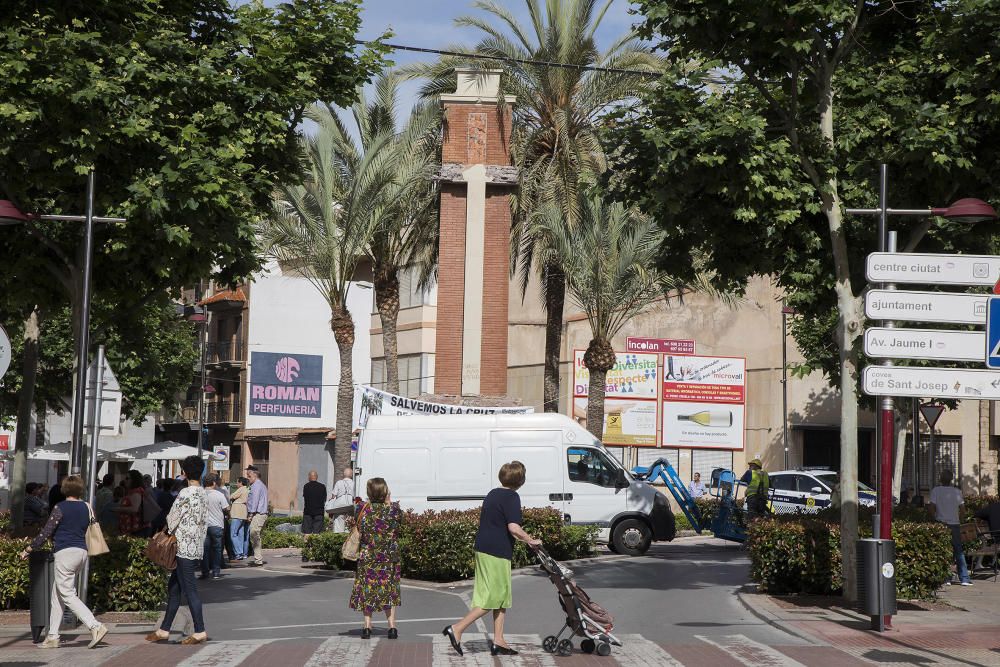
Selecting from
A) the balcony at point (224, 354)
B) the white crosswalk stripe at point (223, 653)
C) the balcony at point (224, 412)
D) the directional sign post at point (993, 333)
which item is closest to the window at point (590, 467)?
the white crosswalk stripe at point (223, 653)

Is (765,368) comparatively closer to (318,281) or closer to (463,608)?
(318,281)

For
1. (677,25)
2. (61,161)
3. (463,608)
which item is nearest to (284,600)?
(463,608)

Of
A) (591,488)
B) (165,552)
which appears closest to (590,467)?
(591,488)

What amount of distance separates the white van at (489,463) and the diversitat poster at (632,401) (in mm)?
21660

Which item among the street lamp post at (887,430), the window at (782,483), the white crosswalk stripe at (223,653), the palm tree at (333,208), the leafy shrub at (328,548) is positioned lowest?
the leafy shrub at (328,548)

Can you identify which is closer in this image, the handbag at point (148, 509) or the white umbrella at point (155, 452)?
the handbag at point (148, 509)

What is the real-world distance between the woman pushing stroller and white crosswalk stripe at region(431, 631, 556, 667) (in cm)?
14

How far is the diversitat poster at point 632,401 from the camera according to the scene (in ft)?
152

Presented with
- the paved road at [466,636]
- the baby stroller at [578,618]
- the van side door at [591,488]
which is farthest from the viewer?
the van side door at [591,488]

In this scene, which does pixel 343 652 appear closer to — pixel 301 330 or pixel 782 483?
pixel 782 483

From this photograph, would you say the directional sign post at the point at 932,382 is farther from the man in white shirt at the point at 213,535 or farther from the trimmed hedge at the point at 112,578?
the man in white shirt at the point at 213,535

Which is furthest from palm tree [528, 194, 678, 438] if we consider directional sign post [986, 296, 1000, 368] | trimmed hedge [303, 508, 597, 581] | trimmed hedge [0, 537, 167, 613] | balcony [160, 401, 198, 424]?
balcony [160, 401, 198, 424]

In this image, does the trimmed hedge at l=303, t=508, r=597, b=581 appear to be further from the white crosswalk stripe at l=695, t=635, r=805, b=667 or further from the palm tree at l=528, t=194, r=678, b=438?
the palm tree at l=528, t=194, r=678, b=438

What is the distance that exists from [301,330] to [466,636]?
2215 inches
